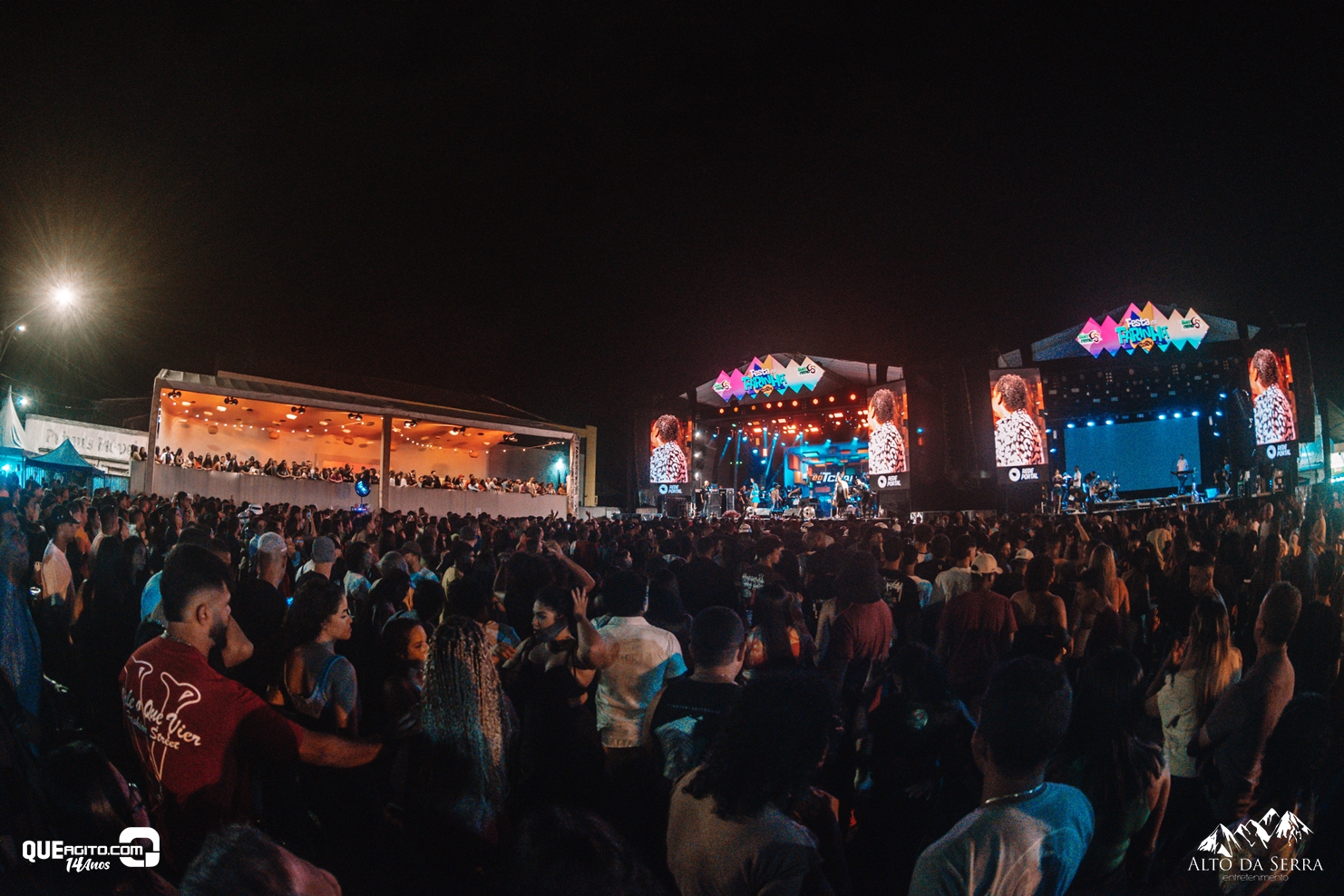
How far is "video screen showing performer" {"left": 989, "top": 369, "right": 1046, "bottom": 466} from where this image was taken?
2473cm

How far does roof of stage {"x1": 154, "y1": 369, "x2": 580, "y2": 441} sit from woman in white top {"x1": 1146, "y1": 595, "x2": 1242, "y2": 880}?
24.4m

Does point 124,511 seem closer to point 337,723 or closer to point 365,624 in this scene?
point 365,624

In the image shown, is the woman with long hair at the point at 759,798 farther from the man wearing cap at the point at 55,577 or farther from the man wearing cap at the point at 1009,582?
the man wearing cap at the point at 55,577

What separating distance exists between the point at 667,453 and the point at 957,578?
27.5 metres

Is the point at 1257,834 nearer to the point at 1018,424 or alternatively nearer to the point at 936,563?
the point at 936,563

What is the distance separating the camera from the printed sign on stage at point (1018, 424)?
24.6 metres

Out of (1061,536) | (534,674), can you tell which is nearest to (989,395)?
(1061,536)

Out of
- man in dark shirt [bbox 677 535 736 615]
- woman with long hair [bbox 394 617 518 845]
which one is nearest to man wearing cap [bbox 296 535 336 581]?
man in dark shirt [bbox 677 535 736 615]

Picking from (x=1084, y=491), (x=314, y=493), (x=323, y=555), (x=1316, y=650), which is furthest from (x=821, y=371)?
(x=1316, y=650)

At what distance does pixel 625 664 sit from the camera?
3.62 meters

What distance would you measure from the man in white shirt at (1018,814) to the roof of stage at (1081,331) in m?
27.6

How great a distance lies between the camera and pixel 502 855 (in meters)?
2.42

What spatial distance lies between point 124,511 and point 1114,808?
12.9 metres

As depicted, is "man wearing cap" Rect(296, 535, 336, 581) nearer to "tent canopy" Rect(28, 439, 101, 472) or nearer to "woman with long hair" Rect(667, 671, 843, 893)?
"woman with long hair" Rect(667, 671, 843, 893)
